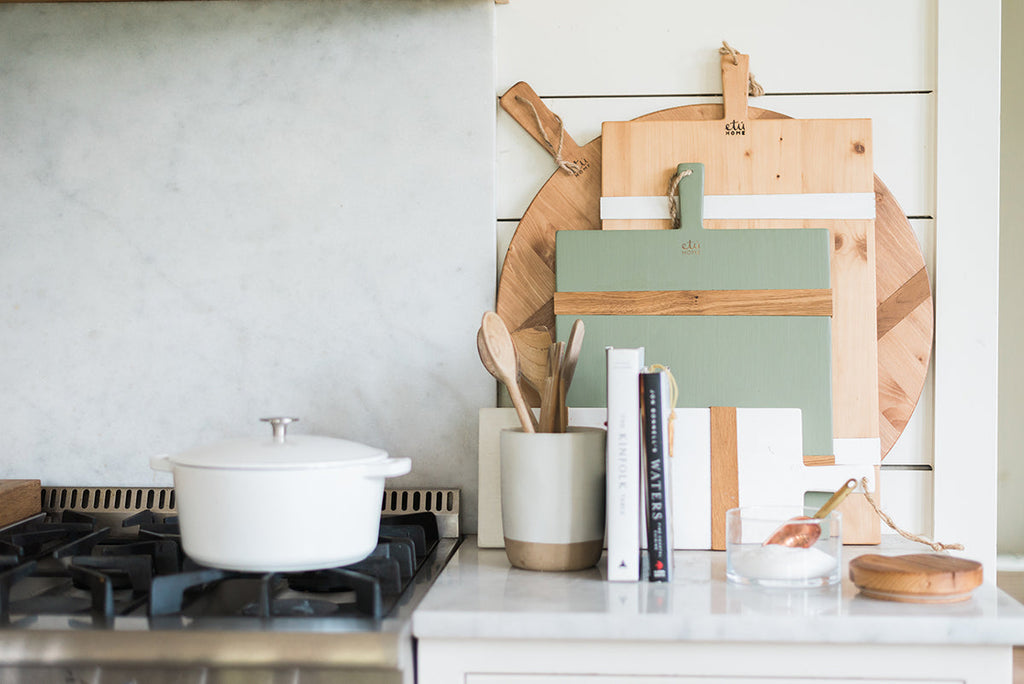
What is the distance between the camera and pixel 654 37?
4.19 ft

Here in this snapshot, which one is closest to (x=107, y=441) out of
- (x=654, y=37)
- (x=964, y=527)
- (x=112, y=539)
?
(x=112, y=539)

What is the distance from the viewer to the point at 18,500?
1.22 m

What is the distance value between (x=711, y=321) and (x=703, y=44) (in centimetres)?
43

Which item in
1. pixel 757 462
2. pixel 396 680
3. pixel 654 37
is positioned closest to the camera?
pixel 396 680

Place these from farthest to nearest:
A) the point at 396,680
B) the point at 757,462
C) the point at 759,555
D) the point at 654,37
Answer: the point at 654,37, the point at 757,462, the point at 759,555, the point at 396,680

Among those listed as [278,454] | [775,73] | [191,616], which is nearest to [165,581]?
[191,616]

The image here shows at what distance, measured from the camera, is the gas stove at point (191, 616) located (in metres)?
0.81

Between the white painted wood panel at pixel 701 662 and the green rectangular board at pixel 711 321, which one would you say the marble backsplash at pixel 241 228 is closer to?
the green rectangular board at pixel 711 321

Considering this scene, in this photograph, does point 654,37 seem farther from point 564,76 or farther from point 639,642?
point 639,642

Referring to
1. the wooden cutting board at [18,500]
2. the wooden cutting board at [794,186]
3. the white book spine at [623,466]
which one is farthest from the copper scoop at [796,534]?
the wooden cutting board at [18,500]

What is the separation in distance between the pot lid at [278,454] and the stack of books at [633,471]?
0.27 metres

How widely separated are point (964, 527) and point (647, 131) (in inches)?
29.2

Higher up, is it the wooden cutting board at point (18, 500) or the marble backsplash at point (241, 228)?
the marble backsplash at point (241, 228)

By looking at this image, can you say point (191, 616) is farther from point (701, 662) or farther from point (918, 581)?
point (918, 581)
